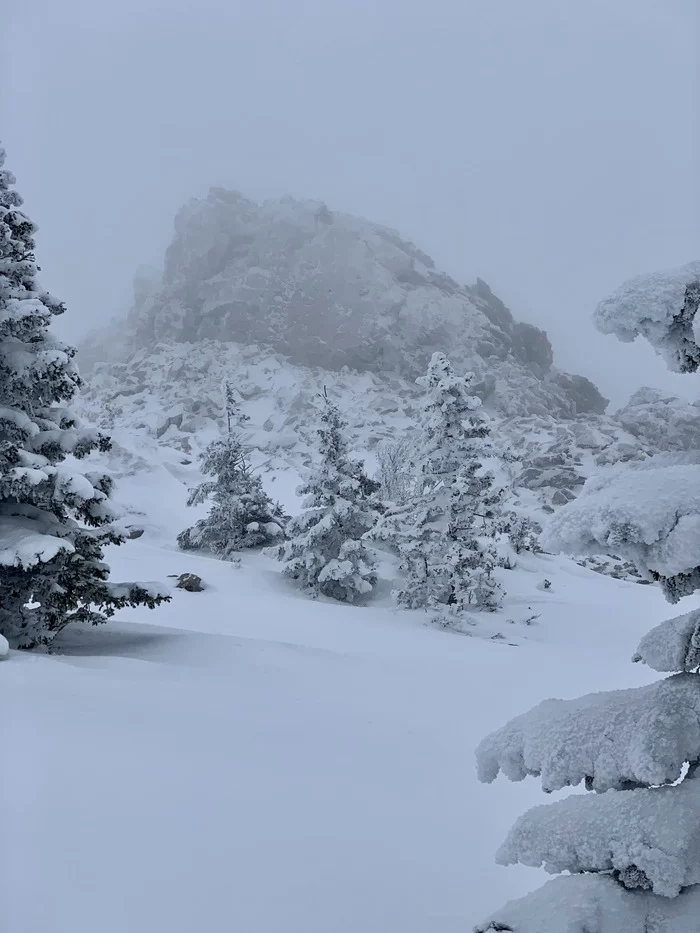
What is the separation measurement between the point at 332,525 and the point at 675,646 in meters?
16.2

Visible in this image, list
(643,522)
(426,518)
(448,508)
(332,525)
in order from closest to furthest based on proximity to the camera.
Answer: (643,522), (448,508), (426,518), (332,525)

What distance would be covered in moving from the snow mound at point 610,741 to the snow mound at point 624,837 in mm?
87

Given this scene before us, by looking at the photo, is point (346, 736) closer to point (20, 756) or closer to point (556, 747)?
point (20, 756)

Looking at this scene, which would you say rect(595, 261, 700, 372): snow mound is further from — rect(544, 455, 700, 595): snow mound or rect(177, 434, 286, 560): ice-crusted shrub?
rect(177, 434, 286, 560): ice-crusted shrub

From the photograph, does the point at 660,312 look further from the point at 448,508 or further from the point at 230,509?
the point at 230,509

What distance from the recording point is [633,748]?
2.03 meters

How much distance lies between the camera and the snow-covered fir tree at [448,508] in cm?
1700

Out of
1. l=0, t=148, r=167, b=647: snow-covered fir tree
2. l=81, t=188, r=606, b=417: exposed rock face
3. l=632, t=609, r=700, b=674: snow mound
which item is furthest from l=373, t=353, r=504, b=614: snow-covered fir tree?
l=81, t=188, r=606, b=417: exposed rock face

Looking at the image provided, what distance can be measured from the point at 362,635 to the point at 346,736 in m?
7.24

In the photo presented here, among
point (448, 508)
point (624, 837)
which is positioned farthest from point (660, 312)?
point (448, 508)

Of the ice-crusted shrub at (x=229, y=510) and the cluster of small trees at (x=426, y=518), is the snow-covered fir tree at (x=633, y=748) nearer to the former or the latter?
the cluster of small trees at (x=426, y=518)

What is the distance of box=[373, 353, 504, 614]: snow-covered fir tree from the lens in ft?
55.8

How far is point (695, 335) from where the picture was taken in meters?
2.22

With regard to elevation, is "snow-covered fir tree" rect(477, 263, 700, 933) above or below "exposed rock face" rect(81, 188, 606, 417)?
below
